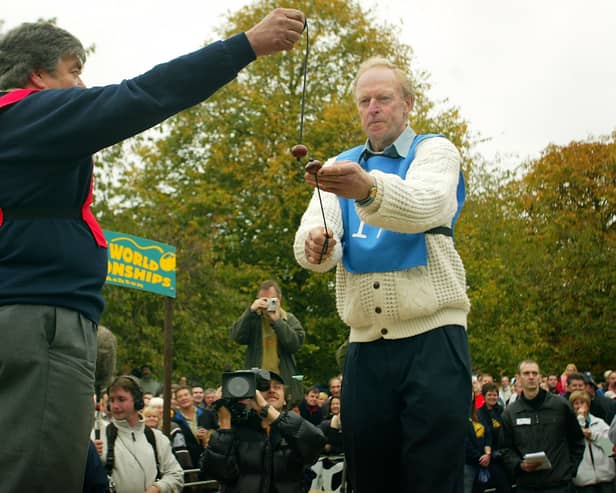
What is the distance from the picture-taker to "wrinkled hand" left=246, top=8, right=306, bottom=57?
3270mm

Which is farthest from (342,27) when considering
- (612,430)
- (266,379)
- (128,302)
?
(266,379)

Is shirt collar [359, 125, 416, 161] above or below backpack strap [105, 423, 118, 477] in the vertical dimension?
above

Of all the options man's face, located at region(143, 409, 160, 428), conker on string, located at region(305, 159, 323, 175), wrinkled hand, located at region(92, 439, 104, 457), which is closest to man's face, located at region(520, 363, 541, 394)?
man's face, located at region(143, 409, 160, 428)

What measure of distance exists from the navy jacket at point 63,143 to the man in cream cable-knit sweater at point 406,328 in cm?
71

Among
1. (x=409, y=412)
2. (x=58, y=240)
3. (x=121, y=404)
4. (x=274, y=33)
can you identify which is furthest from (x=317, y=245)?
(x=121, y=404)

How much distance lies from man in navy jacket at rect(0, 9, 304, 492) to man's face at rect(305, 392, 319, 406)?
12104mm

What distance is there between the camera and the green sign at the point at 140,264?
37.0ft

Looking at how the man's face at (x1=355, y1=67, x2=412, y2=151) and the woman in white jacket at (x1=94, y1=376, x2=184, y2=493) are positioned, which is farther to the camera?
the woman in white jacket at (x1=94, y1=376, x2=184, y2=493)

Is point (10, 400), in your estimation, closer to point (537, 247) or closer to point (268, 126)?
point (268, 126)

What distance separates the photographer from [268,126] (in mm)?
27328

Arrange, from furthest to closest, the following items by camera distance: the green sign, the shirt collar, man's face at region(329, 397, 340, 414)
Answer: man's face at region(329, 397, 340, 414), the green sign, the shirt collar

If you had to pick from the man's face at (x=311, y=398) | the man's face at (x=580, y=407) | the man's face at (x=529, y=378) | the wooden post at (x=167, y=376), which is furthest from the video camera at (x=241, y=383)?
the man's face at (x=580, y=407)

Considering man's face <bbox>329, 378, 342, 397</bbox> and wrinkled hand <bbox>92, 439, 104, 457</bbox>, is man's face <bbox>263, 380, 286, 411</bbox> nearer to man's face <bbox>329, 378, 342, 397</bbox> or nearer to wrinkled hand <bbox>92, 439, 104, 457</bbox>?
wrinkled hand <bbox>92, 439, 104, 457</bbox>

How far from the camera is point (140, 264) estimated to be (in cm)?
1143
